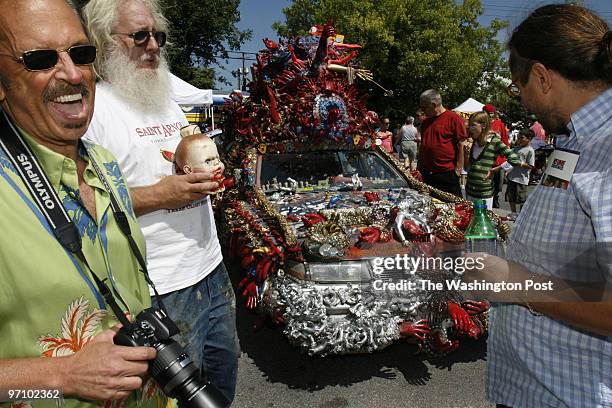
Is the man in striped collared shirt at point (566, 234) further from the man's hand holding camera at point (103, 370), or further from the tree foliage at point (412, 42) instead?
the tree foliage at point (412, 42)

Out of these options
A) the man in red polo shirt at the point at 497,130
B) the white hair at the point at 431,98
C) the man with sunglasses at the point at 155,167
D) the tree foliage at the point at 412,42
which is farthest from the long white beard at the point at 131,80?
the tree foliage at the point at 412,42

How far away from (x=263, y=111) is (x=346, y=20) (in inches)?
888

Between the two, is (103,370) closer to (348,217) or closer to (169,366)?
(169,366)

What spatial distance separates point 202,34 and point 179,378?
33.5 meters

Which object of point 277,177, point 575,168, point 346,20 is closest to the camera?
point 575,168

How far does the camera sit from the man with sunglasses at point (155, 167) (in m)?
1.87

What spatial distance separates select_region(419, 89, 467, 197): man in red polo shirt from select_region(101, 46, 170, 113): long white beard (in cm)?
457

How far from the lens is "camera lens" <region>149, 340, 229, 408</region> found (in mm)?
1146

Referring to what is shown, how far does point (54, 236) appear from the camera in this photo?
112 cm

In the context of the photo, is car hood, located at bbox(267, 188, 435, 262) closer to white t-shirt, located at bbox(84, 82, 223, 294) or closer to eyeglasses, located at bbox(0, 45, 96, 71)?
white t-shirt, located at bbox(84, 82, 223, 294)

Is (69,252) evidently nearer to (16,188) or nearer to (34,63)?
(16,188)

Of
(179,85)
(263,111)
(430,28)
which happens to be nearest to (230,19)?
(430,28)

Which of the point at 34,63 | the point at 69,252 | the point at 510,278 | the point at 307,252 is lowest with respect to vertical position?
the point at 307,252

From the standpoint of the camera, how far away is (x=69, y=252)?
1.14 meters
